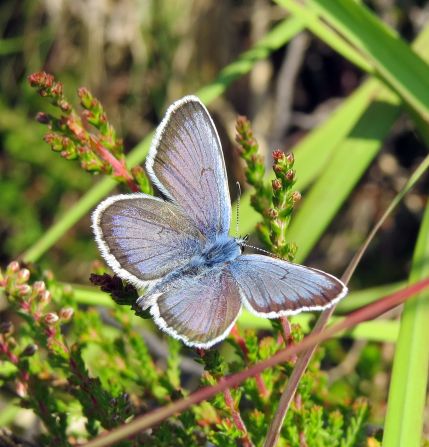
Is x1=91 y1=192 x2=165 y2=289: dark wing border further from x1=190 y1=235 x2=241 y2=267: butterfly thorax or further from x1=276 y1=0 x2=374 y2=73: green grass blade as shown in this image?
x1=276 y1=0 x2=374 y2=73: green grass blade

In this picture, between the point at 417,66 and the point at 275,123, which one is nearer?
the point at 417,66

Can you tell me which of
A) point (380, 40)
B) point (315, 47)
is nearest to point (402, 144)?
point (315, 47)

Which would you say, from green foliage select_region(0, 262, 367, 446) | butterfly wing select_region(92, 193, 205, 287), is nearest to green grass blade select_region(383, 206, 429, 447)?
green foliage select_region(0, 262, 367, 446)

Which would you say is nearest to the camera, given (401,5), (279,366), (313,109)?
(279,366)

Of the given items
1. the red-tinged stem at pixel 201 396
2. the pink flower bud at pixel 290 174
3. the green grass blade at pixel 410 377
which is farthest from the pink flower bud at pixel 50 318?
the green grass blade at pixel 410 377

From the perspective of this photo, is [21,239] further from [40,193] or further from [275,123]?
[275,123]

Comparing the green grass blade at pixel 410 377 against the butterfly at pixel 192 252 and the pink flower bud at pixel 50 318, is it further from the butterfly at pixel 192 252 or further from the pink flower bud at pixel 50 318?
the pink flower bud at pixel 50 318

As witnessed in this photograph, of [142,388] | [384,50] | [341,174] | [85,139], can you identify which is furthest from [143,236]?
[384,50]
